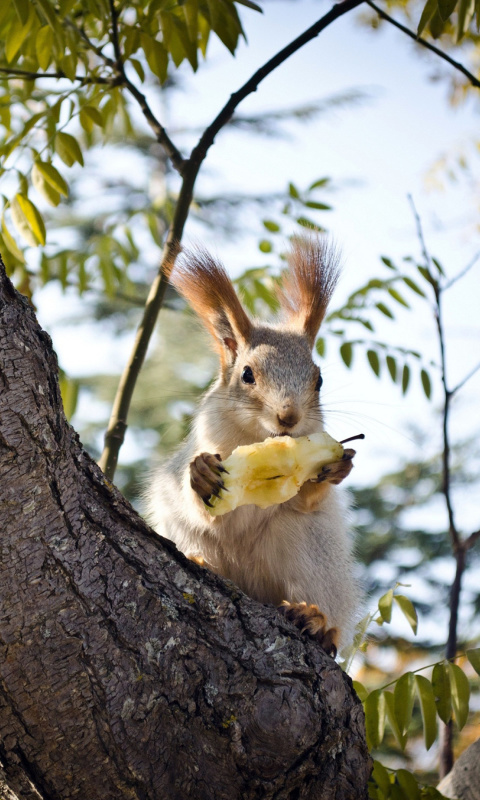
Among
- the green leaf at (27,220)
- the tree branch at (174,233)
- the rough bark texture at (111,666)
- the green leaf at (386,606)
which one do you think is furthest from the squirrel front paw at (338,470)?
the green leaf at (27,220)

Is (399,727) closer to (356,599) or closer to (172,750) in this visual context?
(172,750)

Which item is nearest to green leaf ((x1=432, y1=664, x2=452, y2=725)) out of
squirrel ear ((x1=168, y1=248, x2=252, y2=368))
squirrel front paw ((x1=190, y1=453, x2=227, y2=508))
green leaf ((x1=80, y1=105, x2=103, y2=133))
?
squirrel front paw ((x1=190, y1=453, x2=227, y2=508))

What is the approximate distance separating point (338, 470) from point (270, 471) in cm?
24

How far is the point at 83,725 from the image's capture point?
1735mm

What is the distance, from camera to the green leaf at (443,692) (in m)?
2.31

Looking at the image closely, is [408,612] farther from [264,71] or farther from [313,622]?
[264,71]

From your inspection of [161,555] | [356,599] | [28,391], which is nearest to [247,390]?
[356,599]

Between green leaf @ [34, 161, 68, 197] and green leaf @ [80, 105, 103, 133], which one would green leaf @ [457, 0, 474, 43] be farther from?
green leaf @ [34, 161, 68, 197]

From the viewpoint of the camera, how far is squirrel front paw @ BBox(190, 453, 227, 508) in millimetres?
2553

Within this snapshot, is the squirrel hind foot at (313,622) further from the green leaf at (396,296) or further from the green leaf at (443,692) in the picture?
the green leaf at (396,296)

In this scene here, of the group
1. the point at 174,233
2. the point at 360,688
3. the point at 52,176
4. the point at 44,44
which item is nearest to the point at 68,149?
the point at 52,176

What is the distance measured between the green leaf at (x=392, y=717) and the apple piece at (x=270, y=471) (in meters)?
0.66

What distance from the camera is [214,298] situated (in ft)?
11.4

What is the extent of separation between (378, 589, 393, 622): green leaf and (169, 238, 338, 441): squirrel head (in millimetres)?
668
